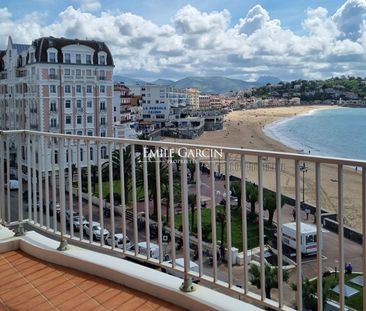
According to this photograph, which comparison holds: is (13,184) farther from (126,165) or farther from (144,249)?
(144,249)

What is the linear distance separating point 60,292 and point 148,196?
2.82 ft

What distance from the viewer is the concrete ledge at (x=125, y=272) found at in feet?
7.53

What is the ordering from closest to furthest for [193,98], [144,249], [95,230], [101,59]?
[144,249] < [95,230] < [101,59] < [193,98]

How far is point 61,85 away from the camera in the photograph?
32062mm

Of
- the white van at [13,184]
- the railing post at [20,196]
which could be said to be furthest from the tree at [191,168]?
the white van at [13,184]

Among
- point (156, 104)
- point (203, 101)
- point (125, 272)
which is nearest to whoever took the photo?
point (125, 272)

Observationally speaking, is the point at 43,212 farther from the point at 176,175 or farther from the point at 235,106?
the point at 235,106

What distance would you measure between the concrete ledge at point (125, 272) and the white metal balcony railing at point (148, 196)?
0.22 ft

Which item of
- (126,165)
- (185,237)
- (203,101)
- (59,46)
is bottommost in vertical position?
(185,237)

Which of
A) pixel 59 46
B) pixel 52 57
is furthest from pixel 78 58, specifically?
pixel 52 57

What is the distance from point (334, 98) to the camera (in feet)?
481

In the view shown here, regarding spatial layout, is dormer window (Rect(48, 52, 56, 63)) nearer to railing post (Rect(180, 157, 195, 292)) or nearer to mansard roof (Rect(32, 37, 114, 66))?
mansard roof (Rect(32, 37, 114, 66))

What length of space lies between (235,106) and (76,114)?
12204 cm

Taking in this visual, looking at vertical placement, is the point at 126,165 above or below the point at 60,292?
above
